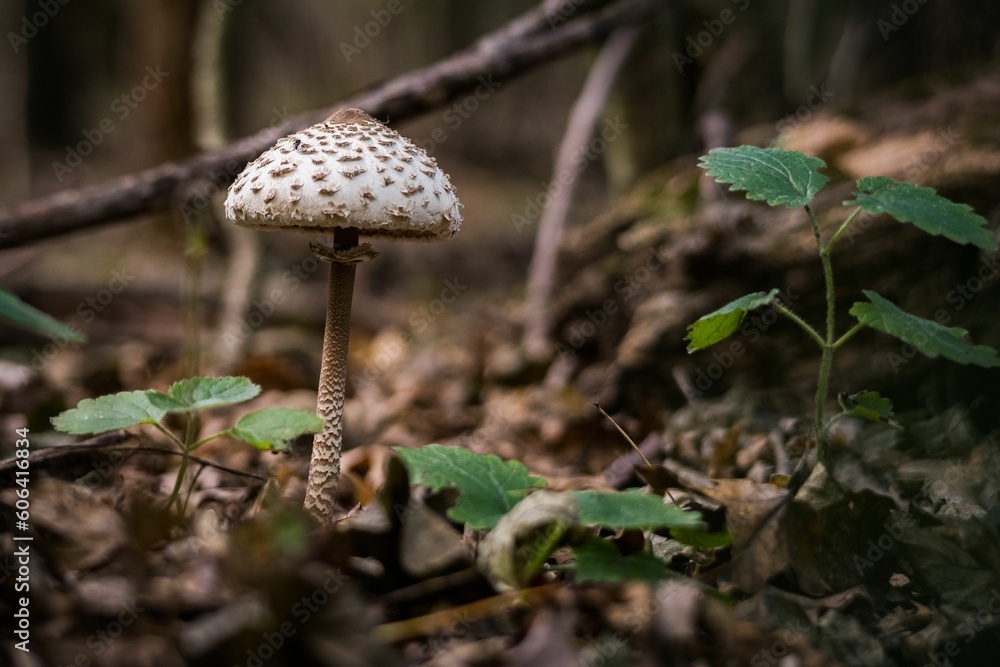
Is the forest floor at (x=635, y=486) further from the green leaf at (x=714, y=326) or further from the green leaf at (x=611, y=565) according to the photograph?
the green leaf at (x=714, y=326)

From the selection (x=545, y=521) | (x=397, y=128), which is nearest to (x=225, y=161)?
(x=545, y=521)

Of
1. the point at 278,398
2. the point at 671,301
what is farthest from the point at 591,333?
the point at 278,398
